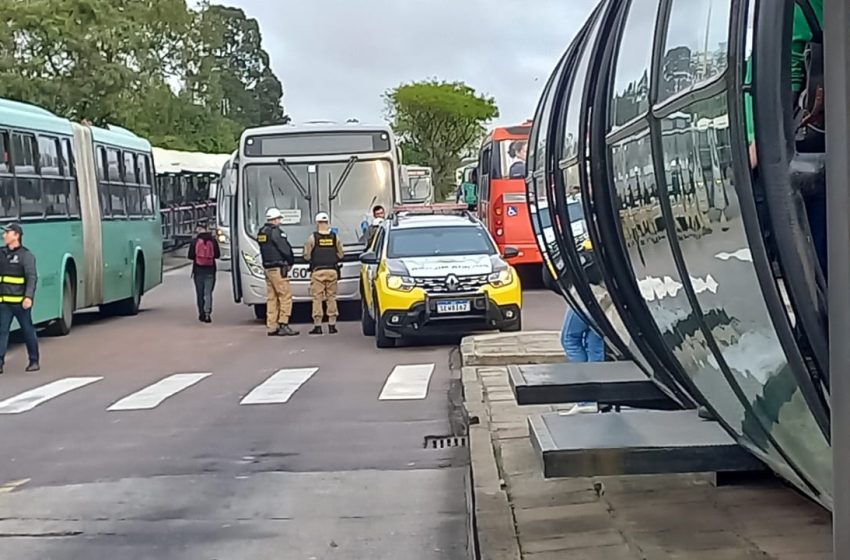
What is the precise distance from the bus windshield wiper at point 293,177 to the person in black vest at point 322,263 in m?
1.62

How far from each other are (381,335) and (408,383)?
3293mm

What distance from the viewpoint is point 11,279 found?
1650 centimetres

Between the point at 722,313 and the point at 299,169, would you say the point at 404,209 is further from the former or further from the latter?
the point at 722,313

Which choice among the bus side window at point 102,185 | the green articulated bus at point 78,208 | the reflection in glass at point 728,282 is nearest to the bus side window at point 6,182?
the green articulated bus at point 78,208

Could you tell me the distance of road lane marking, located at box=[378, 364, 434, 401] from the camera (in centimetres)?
1338

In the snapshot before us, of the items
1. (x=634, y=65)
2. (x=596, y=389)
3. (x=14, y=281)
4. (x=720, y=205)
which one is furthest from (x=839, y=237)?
(x=14, y=281)

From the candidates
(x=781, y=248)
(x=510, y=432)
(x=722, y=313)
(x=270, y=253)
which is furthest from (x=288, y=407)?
(x=781, y=248)

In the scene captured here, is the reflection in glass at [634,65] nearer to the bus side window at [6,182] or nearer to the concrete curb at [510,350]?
the concrete curb at [510,350]

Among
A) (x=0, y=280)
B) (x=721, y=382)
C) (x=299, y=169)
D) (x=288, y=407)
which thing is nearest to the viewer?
(x=721, y=382)

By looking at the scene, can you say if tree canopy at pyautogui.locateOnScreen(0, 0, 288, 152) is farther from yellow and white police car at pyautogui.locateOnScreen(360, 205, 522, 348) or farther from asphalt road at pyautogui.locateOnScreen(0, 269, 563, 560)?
yellow and white police car at pyautogui.locateOnScreen(360, 205, 522, 348)

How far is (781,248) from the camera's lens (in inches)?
138

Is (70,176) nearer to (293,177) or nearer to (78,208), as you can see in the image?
(78,208)

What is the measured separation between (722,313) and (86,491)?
607 cm

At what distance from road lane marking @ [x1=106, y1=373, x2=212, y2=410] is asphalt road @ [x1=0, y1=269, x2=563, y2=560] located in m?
0.03
